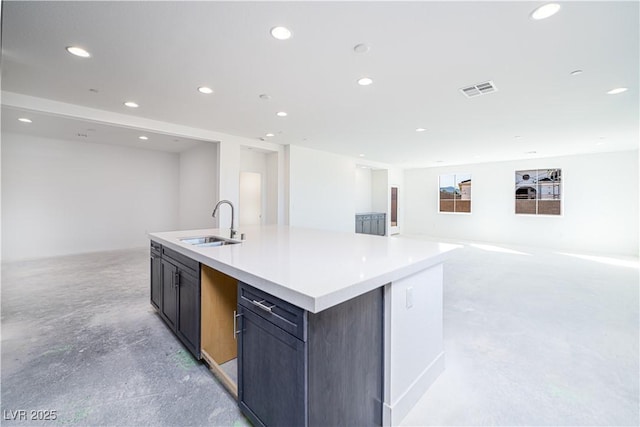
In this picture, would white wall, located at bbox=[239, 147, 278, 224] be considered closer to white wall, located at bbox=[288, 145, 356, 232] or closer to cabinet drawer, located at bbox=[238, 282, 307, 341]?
white wall, located at bbox=[288, 145, 356, 232]

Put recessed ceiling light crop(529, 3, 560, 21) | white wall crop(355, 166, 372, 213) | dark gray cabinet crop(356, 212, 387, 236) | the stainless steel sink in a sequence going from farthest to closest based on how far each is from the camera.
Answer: white wall crop(355, 166, 372, 213) < dark gray cabinet crop(356, 212, 387, 236) < the stainless steel sink < recessed ceiling light crop(529, 3, 560, 21)

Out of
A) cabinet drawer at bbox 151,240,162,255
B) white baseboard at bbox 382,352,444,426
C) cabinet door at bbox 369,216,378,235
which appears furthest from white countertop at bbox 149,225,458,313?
cabinet door at bbox 369,216,378,235

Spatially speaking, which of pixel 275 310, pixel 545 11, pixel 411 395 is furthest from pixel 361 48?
pixel 411 395

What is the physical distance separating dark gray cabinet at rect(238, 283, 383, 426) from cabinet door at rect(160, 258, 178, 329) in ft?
3.69

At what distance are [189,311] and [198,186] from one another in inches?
219

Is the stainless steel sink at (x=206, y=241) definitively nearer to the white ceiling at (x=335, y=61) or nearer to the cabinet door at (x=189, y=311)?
the cabinet door at (x=189, y=311)

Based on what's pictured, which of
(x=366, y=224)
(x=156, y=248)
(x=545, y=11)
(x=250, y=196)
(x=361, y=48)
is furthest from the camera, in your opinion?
(x=366, y=224)

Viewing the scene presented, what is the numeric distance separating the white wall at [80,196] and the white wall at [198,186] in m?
0.46

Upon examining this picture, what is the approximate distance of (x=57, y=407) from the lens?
64.6 inches

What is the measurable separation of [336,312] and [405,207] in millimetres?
10190

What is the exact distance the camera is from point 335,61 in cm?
263

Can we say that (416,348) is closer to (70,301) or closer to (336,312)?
(336,312)

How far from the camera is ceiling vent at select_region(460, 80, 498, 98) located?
3.11 meters

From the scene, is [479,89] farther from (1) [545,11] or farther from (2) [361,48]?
(2) [361,48]
